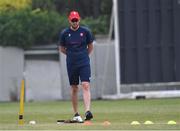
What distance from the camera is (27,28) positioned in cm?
2948

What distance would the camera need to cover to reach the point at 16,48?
28766mm

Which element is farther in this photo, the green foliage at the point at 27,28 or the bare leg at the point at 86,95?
the green foliage at the point at 27,28

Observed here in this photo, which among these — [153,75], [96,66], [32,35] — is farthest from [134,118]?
[32,35]

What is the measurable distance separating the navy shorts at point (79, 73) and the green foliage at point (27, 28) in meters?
14.5

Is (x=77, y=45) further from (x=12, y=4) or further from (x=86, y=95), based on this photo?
(x=12, y=4)

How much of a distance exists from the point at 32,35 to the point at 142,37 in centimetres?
538

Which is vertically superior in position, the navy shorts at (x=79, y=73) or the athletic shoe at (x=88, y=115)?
the navy shorts at (x=79, y=73)

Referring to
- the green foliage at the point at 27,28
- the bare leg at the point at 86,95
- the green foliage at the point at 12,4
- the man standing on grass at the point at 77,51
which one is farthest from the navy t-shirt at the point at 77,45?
the green foliage at the point at 12,4

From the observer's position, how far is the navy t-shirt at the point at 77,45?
14180 millimetres

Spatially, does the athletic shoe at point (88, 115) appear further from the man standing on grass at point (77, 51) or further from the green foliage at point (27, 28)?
the green foliage at point (27, 28)

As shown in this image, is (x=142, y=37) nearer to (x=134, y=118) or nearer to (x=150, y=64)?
(x=150, y=64)

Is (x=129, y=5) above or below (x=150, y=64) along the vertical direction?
above

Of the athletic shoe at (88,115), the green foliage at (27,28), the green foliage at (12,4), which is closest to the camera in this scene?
the athletic shoe at (88,115)

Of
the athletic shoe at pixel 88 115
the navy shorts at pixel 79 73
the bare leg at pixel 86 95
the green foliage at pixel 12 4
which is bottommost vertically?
the athletic shoe at pixel 88 115
